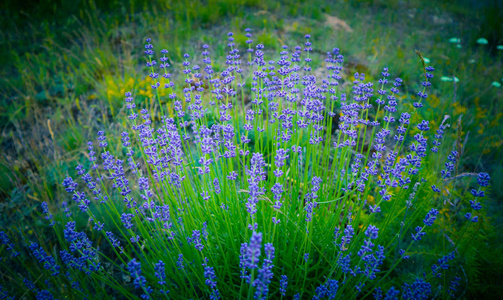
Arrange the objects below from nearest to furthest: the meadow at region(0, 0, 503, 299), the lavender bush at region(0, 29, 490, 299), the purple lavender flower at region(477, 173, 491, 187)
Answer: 1. the purple lavender flower at region(477, 173, 491, 187)
2. the lavender bush at region(0, 29, 490, 299)
3. the meadow at region(0, 0, 503, 299)

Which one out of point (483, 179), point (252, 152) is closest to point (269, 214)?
point (252, 152)

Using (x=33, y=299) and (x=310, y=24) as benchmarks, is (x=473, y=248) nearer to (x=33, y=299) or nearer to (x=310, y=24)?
(x=33, y=299)

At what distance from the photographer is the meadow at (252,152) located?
6.12 feet

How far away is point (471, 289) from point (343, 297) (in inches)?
37.2

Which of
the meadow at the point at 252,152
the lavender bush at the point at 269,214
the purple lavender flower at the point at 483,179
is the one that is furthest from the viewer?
the meadow at the point at 252,152

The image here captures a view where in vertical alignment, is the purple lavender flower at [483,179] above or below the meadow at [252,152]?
above

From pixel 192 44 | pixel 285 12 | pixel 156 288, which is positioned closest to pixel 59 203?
pixel 156 288

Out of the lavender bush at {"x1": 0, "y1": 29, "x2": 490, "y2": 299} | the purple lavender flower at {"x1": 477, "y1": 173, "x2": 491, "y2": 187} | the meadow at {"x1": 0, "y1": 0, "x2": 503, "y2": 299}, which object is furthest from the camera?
the meadow at {"x1": 0, "y1": 0, "x2": 503, "y2": 299}

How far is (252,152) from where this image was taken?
10.3 feet

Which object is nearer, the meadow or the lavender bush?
the lavender bush

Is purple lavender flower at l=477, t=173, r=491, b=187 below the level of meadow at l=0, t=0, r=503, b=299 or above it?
above

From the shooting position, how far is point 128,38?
6047 mm

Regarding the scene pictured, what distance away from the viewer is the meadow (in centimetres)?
187

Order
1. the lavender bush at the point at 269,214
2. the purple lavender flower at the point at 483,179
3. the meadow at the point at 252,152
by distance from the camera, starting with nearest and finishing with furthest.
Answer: the purple lavender flower at the point at 483,179
the lavender bush at the point at 269,214
the meadow at the point at 252,152
